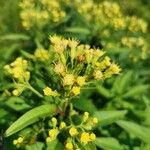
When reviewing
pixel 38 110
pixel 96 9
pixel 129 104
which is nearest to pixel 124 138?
pixel 129 104

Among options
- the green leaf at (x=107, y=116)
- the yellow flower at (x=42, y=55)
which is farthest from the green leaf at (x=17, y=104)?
the green leaf at (x=107, y=116)

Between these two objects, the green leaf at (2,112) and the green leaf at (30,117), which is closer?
the green leaf at (30,117)

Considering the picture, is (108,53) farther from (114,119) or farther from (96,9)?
(114,119)

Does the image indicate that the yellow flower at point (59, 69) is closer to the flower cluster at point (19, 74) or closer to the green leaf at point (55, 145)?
the flower cluster at point (19, 74)

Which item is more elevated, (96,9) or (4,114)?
(96,9)

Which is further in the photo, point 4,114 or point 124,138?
point 124,138

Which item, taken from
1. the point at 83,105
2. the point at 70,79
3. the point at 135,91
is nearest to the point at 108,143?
the point at 83,105
